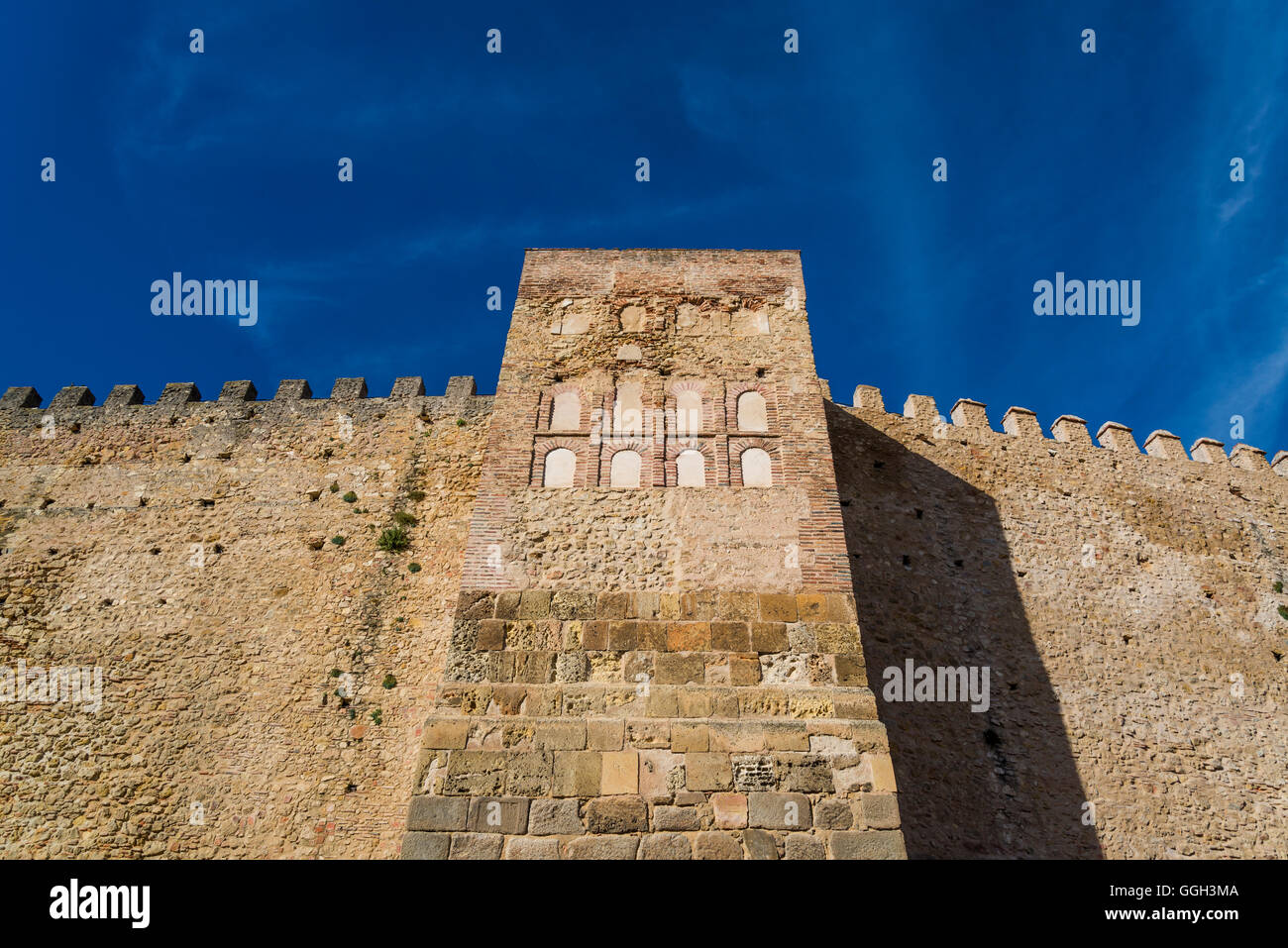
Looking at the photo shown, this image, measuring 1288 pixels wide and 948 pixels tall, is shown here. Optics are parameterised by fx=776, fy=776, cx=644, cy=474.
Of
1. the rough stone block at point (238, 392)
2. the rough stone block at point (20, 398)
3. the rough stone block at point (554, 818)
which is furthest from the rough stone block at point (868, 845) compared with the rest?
the rough stone block at point (20, 398)

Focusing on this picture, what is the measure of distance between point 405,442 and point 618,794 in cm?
853

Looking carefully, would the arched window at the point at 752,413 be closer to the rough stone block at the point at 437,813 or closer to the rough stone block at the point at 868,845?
the rough stone block at the point at 868,845

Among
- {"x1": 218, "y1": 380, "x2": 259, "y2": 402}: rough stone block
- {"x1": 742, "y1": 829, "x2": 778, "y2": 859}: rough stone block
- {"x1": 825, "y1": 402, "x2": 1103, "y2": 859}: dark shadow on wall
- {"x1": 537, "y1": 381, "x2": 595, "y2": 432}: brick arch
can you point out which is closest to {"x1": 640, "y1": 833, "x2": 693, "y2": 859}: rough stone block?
{"x1": 742, "y1": 829, "x2": 778, "y2": 859}: rough stone block

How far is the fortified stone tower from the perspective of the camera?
599cm

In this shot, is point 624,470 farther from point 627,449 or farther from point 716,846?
point 716,846

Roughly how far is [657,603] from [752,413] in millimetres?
2459

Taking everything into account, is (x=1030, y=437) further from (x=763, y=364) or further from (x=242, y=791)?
(x=242, y=791)

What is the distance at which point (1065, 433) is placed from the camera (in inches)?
587

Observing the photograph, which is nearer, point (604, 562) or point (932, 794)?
point (604, 562)

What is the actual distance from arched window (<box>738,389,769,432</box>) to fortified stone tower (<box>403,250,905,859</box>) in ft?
0.07

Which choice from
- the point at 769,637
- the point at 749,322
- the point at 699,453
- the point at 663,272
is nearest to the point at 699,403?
the point at 699,453

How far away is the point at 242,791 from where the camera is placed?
990cm
